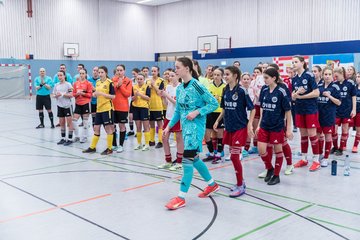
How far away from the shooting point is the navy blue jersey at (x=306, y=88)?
20.3ft

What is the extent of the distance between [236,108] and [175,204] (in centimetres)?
166

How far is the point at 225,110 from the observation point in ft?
18.0

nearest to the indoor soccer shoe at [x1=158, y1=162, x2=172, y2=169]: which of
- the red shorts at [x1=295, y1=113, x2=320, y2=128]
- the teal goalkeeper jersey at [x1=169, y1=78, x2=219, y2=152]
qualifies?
the teal goalkeeper jersey at [x1=169, y1=78, x2=219, y2=152]

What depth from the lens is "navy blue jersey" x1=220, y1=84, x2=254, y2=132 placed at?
17.2 feet

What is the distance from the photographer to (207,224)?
13.5ft

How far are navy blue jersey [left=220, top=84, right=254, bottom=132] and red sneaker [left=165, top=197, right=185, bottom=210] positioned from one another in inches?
51.0

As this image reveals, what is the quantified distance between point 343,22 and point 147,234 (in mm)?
19251

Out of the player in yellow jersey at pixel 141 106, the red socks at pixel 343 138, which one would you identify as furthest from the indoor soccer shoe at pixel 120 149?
the red socks at pixel 343 138

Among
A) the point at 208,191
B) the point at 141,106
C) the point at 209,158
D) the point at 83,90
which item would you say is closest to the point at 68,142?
the point at 83,90

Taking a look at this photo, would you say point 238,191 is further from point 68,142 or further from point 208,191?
point 68,142

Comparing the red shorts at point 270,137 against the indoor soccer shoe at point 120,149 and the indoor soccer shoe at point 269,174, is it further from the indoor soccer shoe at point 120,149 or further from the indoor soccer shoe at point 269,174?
the indoor soccer shoe at point 120,149

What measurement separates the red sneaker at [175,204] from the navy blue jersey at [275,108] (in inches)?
71.8

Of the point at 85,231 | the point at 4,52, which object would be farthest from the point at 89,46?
the point at 85,231

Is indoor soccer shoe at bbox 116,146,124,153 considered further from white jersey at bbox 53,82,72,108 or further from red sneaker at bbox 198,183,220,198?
red sneaker at bbox 198,183,220,198
